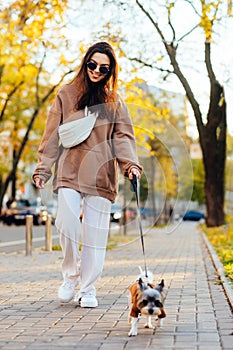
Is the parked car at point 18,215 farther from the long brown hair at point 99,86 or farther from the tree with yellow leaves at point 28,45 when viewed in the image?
the long brown hair at point 99,86

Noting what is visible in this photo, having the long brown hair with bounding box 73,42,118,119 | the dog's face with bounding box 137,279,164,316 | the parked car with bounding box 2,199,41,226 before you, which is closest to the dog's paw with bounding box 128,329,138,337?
the dog's face with bounding box 137,279,164,316

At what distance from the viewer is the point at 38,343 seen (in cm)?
549

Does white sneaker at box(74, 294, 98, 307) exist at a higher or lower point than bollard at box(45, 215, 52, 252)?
lower

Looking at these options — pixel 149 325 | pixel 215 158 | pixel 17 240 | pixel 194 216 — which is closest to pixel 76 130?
pixel 149 325

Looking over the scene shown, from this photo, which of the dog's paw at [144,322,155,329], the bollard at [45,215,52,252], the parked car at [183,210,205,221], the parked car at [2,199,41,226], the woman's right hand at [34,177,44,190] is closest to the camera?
the dog's paw at [144,322,155,329]

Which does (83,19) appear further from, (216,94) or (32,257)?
(32,257)

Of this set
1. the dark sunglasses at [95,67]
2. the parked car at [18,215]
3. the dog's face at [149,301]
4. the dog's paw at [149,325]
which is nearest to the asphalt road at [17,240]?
the dark sunglasses at [95,67]

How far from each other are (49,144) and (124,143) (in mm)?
669

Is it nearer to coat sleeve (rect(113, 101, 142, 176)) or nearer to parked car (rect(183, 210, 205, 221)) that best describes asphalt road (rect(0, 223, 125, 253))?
coat sleeve (rect(113, 101, 142, 176))

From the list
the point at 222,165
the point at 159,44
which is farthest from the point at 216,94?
the point at 222,165

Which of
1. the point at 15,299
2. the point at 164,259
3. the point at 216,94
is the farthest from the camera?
the point at 216,94

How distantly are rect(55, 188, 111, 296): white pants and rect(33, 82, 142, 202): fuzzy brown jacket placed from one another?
10 cm

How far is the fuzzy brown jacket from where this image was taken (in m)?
7.16

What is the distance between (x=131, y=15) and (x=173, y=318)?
17113 mm
